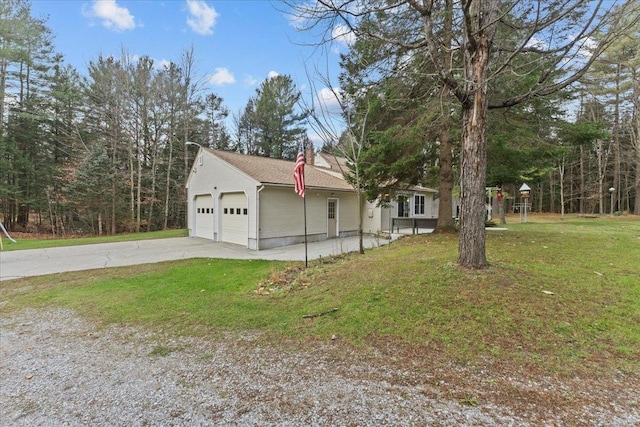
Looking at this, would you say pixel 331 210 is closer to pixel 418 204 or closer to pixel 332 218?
pixel 332 218

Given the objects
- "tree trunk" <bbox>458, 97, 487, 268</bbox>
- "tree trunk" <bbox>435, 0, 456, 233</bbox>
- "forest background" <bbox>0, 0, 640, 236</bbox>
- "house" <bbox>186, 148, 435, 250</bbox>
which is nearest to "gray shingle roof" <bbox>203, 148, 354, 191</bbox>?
"house" <bbox>186, 148, 435, 250</bbox>

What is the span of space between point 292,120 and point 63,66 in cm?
1680

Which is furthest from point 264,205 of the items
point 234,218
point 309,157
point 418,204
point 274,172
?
point 418,204

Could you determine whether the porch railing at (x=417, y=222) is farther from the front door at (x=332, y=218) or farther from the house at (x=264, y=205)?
the front door at (x=332, y=218)

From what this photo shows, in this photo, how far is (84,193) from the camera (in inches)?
686

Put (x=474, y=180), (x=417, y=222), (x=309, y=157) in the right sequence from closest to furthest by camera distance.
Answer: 1. (x=474, y=180)
2. (x=417, y=222)
3. (x=309, y=157)

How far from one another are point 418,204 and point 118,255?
1599 cm

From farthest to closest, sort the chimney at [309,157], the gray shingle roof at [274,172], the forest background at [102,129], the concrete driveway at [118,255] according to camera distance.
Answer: the chimney at [309,157], the forest background at [102,129], the gray shingle roof at [274,172], the concrete driveway at [118,255]

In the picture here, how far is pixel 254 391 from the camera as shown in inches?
95.3

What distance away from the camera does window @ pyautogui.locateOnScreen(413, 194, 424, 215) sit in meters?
18.2

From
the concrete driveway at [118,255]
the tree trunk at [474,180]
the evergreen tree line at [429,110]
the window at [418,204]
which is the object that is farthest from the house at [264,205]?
the tree trunk at [474,180]

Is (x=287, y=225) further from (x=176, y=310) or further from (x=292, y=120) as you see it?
(x=292, y=120)

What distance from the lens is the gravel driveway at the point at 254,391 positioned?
2.04 meters

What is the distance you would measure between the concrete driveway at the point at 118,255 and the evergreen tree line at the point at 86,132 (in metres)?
8.39
